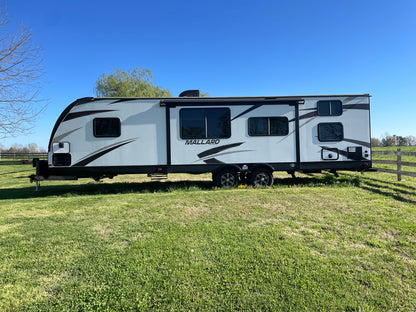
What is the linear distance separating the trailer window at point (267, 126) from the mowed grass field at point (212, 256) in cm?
295

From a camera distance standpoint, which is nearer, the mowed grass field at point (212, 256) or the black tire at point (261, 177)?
the mowed grass field at point (212, 256)

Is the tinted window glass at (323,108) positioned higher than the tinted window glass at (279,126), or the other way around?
the tinted window glass at (323,108)

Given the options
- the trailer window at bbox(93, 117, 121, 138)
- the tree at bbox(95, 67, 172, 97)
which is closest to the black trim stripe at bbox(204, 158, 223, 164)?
the trailer window at bbox(93, 117, 121, 138)

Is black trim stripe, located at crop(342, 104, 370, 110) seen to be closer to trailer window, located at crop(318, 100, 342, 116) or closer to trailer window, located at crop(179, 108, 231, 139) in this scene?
trailer window, located at crop(318, 100, 342, 116)

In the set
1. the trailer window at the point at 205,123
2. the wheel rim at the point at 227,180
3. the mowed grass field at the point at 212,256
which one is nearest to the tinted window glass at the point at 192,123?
the trailer window at the point at 205,123

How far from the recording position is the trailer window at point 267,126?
7840 millimetres

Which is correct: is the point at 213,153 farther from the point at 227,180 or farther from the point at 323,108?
the point at 323,108

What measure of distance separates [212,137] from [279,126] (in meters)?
2.47

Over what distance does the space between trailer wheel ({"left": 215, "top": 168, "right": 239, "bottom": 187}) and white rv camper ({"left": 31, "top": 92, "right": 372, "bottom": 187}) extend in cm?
4

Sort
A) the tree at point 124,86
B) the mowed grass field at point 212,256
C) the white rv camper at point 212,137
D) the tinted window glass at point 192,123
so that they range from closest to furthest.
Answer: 1. the mowed grass field at point 212,256
2. the white rv camper at point 212,137
3. the tinted window glass at point 192,123
4. the tree at point 124,86

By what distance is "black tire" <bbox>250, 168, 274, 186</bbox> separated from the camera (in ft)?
25.9

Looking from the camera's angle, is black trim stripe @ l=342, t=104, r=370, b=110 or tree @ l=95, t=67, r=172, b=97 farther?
tree @ l=95, t=67, r=172, b=97

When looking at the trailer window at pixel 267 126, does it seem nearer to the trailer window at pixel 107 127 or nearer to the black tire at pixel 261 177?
the black tire at pixel 261 177

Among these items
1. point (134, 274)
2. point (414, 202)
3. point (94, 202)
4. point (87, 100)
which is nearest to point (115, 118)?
point (87, 100)
